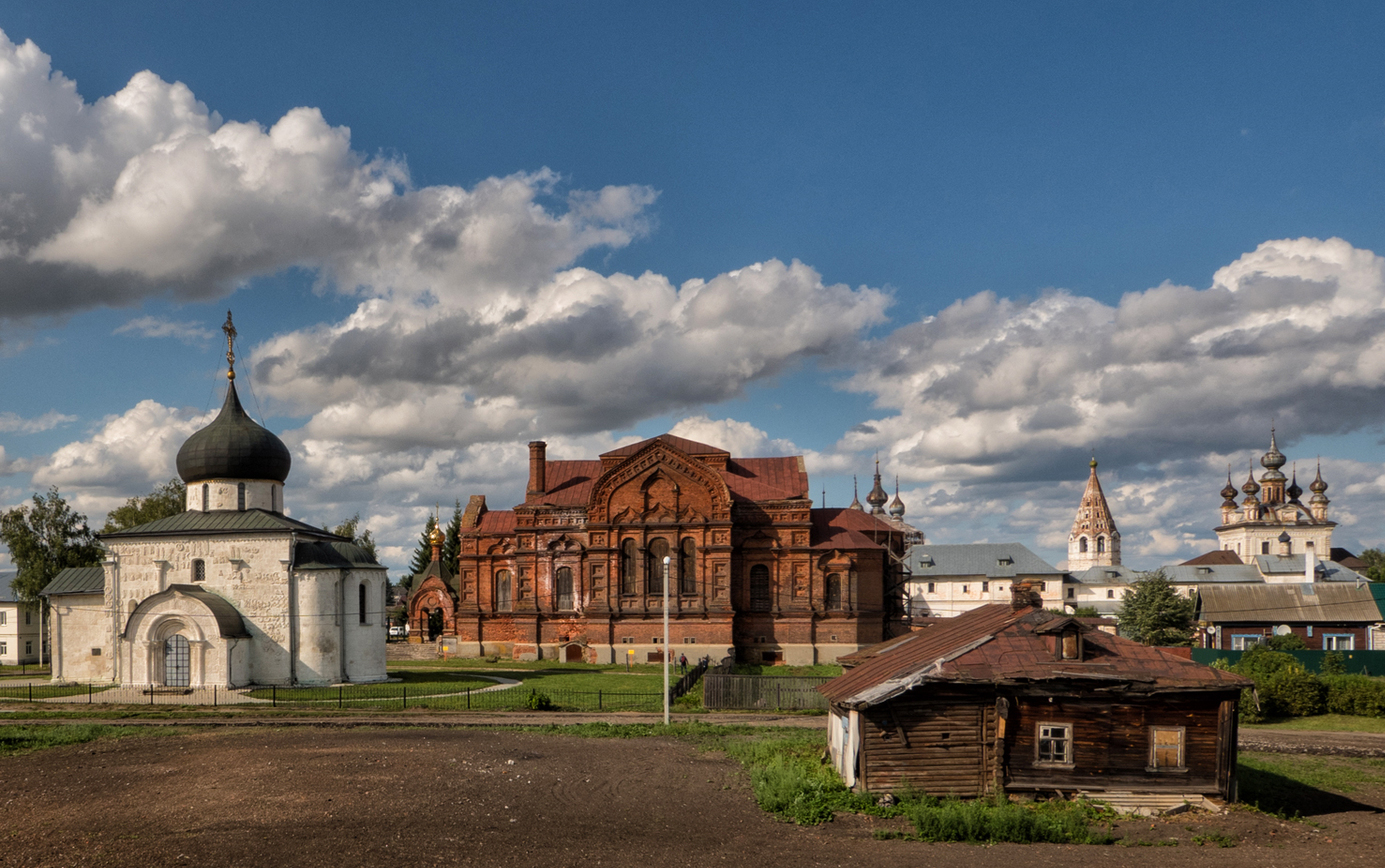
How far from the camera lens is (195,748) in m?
26.1

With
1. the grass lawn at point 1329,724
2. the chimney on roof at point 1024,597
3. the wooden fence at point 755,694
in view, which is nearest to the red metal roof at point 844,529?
Result: the wooden fence at point 755,694

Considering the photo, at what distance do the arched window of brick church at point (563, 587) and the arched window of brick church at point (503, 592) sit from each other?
12.3ft

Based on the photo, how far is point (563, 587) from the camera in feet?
184

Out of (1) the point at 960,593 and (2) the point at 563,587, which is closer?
(2) the point at 563,587

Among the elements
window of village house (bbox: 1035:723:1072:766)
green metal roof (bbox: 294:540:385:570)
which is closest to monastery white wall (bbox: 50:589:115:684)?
green metal roof (bbox: 294:540:385:570)

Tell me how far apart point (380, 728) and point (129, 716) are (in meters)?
10.7

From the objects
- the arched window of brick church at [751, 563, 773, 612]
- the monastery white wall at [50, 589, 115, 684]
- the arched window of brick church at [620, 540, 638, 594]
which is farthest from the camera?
the arched window of brick church at [751, 563, 773, 612]

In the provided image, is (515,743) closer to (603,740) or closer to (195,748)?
(603,740)

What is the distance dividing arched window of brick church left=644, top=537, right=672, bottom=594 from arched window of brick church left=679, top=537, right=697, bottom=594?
3.10 feet

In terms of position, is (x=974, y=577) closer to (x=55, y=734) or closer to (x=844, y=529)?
(x=844, y=529)

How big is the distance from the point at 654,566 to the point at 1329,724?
31.8 metres

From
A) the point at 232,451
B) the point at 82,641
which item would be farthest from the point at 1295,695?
the point at 82,641

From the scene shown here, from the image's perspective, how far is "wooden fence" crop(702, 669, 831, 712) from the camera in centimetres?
3478

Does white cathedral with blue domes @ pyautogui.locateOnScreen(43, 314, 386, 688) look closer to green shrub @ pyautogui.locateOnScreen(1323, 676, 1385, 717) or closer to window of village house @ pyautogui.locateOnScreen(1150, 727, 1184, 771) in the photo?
window of village house @ pyautogui.locateOnScreen(1150, 727, 1184, 771)
